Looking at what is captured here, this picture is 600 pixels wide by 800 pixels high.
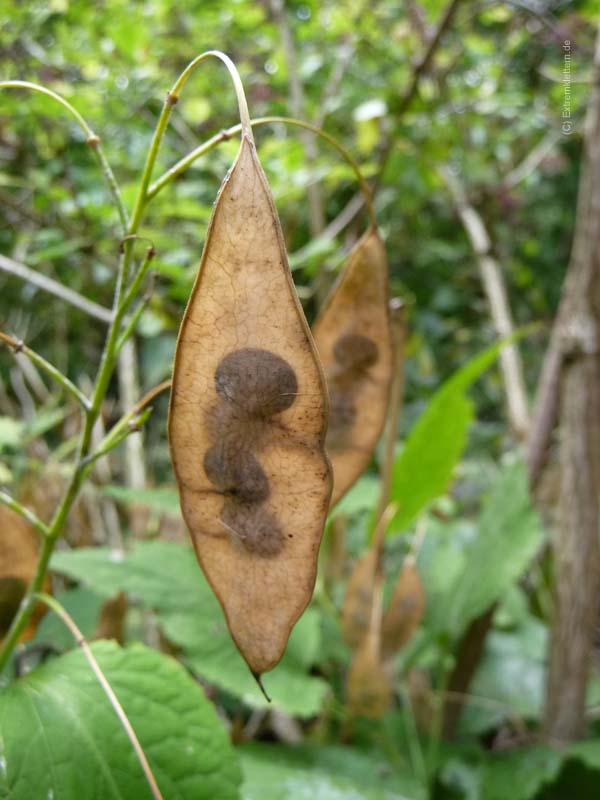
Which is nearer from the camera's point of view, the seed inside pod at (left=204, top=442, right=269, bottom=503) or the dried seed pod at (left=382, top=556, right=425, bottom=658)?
the seed inside pod at (left=204, top=442, right=269, bottom=503)

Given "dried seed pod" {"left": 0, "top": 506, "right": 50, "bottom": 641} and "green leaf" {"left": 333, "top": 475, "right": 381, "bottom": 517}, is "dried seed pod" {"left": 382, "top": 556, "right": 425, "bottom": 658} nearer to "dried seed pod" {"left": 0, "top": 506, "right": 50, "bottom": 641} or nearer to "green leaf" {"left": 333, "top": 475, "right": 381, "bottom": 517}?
"green leaf" {"left": 333, "top": 475, "right": 381, "bottom": 517}

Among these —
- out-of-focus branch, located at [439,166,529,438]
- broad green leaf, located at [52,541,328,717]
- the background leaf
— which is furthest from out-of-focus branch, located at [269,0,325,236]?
broad green leaf, located at [52,541,328,717]

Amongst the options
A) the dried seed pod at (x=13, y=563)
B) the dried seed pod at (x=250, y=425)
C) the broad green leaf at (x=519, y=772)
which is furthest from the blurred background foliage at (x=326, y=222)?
the dried seed pod at (x=250, y=425)

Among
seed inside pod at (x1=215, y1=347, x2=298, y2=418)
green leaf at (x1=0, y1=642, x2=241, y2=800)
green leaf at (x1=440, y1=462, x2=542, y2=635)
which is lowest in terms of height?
green leaf at (x1=0, y1=642, x2=241, y2=800)

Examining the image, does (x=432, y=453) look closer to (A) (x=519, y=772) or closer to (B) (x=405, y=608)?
(B) (x=405, y=608)

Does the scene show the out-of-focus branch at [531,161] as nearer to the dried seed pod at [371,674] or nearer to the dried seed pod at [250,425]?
the dried seed pod at [371,674]

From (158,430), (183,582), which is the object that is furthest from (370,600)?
(158,430)
